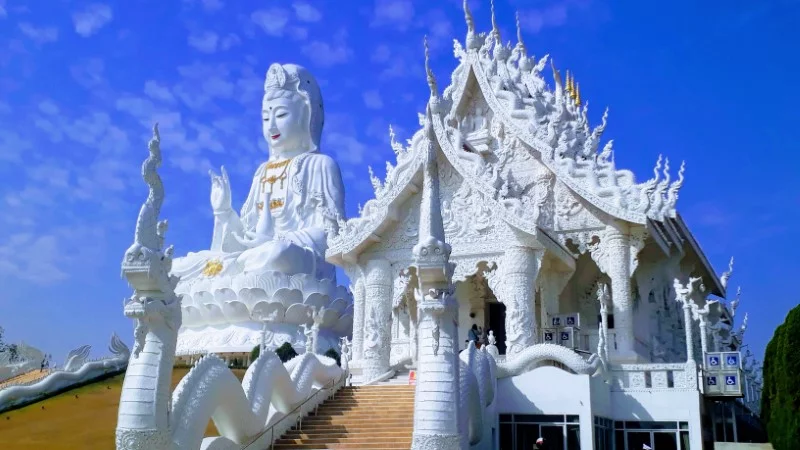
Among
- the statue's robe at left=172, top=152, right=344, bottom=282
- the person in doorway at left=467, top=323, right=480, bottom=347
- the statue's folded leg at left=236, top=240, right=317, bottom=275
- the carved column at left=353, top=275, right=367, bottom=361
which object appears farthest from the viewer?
the statue's robe at left=172, top=152, right=344, bottom=282

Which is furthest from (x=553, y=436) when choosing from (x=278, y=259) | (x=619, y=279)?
(x=278, y=259)

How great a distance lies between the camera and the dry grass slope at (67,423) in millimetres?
13484

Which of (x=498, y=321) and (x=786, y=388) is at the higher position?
(x=498, y=321)

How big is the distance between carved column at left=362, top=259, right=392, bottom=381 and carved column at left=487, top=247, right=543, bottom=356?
8.60 feet

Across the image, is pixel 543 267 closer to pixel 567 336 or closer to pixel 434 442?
pixel 567 336

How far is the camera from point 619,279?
1770cm

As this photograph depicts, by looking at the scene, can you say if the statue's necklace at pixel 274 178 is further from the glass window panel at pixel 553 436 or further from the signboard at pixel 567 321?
the glass window panel at pixel 553 436

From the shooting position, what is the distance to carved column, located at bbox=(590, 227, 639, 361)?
17281 millimetres

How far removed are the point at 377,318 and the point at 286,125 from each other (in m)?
16.5

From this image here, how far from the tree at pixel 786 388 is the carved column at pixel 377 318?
805 centimetres

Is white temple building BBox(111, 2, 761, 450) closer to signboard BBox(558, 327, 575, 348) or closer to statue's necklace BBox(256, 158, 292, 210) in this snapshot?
signboard BBox(558, 327, 575, 348)

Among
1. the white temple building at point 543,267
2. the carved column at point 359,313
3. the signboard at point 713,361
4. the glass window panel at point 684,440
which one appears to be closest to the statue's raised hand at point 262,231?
the white temple building at point 543,267

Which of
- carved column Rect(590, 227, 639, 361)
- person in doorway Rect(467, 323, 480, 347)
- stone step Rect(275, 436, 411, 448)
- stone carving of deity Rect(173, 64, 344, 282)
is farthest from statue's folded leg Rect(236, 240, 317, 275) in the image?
stone step Rect(275, 436, 411, 448)

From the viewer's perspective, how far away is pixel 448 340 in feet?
32.4
